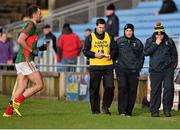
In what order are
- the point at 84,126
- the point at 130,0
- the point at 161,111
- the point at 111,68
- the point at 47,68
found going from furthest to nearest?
1. the point at 130,0
2. the point at 47,68
3. the point at 161,111
4. the point at 111,68
5. the point at 84,126

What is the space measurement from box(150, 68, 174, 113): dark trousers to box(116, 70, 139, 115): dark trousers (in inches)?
16.2

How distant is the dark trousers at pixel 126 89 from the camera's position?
50.1 feet

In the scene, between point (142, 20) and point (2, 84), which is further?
point (142, 20)

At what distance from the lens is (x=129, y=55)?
15234mm

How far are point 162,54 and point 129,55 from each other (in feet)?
2.30

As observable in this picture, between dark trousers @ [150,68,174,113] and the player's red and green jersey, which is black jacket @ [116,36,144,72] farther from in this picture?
the player's red and green jersey

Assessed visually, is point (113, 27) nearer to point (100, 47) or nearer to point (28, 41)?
point (100, 47)

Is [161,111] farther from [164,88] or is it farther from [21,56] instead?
[21,56]

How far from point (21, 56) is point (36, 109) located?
263cm

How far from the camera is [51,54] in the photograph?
22.5 meters

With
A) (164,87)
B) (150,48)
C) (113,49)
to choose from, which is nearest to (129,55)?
(113,49)

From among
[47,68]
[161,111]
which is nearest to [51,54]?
[47,68]

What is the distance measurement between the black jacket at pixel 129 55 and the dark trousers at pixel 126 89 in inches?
5.1

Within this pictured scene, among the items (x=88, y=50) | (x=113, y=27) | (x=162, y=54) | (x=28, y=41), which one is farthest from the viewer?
(x=113, y=27)
